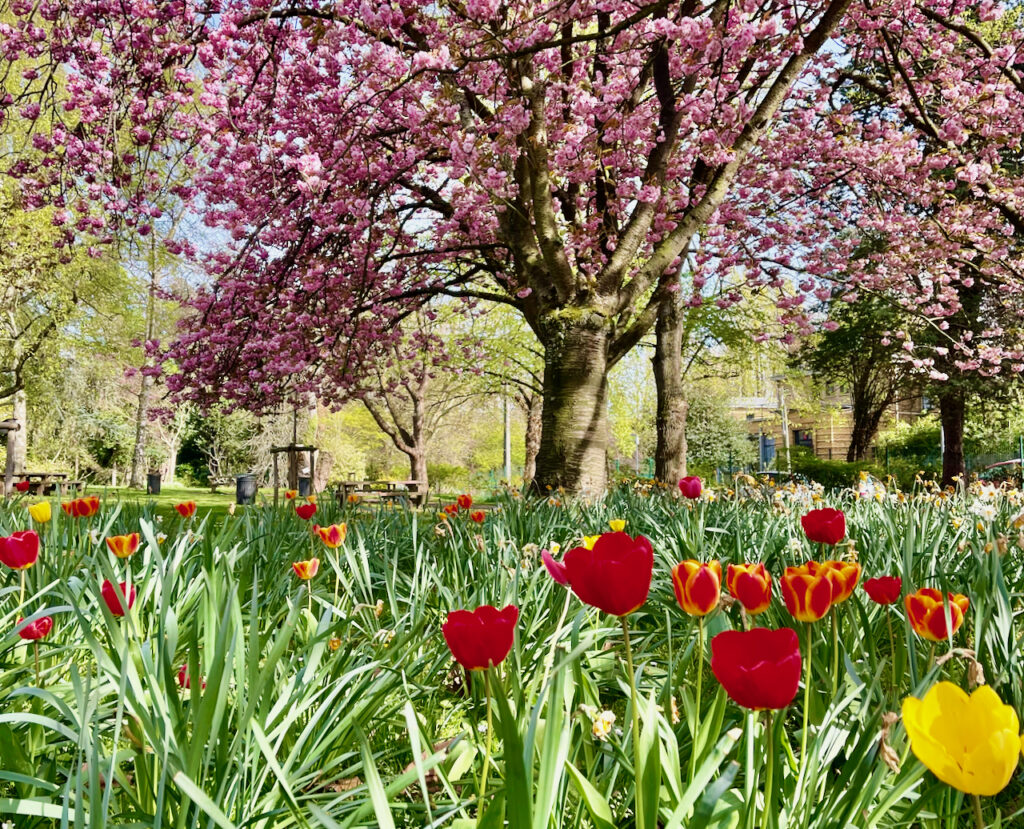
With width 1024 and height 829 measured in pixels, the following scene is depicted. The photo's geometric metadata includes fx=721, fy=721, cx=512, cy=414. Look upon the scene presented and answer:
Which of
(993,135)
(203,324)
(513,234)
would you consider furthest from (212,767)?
(993,135)

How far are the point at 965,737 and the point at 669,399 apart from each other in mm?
8795

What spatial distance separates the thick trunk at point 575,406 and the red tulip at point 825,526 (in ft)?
14.2

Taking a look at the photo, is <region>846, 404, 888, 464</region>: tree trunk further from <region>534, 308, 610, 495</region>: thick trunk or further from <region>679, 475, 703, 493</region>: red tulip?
<region>679, 475, 703, 493</region>: red tulip

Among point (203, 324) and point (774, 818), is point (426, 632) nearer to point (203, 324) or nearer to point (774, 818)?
point (774, 818)

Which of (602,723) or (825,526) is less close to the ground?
(825,526)

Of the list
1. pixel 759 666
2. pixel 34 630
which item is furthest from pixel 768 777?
pixel 34 630

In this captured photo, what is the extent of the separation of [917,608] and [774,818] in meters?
0.49

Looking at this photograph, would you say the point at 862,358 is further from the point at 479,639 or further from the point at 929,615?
the point at 479,639

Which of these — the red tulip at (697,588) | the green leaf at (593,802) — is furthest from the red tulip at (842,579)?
the green leaf at (593,802)

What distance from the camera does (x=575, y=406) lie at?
6.30 meters

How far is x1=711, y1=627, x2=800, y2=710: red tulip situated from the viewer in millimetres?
779

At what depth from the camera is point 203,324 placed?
27.0 feet

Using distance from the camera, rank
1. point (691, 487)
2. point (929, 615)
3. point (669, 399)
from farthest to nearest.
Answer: point (669, 399), point (691, 487), point (929, 615)

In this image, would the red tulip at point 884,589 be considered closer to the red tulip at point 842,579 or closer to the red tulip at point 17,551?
the red tulip at point 842,579
